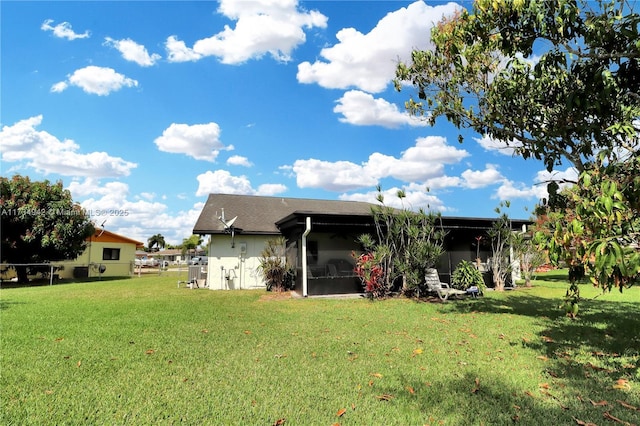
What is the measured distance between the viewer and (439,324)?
26.5 ft

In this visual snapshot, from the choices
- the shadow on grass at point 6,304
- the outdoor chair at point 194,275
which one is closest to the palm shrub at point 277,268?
the outdoor chair at point 194,275

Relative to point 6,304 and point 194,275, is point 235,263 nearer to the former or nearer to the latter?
point 194,275

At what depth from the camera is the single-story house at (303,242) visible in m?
13.7

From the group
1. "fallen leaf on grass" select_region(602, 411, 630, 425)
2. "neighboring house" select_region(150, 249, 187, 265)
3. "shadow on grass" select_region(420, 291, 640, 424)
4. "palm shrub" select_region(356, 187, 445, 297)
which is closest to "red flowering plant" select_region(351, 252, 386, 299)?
"palm shrub" select_region(356, 187, 445, 297)

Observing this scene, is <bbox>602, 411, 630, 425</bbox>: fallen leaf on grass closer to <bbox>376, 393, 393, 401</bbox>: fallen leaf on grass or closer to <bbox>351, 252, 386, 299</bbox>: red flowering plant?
<bbox>376, 393, 393, 401</bbox>: fallen leaf on grass

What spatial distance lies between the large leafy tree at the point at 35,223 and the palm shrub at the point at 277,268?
14.2 metres

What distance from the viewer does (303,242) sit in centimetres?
1326

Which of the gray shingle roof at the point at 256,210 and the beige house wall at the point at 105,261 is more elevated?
the gray shingle roof at the point at 256,210

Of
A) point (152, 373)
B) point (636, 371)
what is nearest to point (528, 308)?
point (636, 371)

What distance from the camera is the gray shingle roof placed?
17.9 metres

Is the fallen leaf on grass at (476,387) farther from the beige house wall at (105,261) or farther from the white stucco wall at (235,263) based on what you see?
the beige house wall at (105,261)

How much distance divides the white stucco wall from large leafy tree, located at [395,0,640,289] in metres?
11.2

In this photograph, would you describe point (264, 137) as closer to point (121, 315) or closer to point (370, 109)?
point (370, 109)

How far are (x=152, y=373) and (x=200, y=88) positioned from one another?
1003cm
